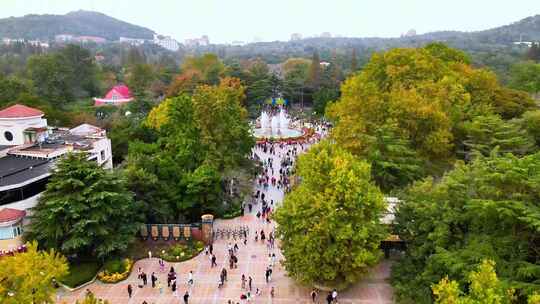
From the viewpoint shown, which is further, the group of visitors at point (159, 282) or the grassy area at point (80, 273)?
the grassy area at point (80, 273)

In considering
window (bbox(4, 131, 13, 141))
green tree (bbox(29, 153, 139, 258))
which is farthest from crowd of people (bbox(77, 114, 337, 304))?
window (bbox(4, 131, 13, 141))

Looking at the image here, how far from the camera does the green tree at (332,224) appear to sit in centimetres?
1788

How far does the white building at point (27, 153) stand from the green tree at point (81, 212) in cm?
99

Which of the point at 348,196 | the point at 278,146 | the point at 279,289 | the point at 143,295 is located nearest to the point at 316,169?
the point at 348,196

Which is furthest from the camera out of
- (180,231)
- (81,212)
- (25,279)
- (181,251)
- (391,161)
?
(391,161)

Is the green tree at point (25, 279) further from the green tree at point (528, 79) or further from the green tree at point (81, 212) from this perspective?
the green tree at point (528, 79)

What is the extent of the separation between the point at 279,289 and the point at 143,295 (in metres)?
6.00

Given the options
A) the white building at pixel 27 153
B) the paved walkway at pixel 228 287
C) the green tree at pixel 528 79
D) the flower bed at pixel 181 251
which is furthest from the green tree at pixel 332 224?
the green tree at pixel 528 79

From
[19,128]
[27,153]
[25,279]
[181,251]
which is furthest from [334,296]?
[19,128]

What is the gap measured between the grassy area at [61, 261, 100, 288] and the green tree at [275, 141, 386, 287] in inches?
368

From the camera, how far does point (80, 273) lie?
2078cm

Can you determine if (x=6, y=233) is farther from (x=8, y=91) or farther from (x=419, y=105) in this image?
(x=8, y=91)

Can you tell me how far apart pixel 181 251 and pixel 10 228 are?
26.6 feet

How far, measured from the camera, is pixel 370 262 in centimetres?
1814
